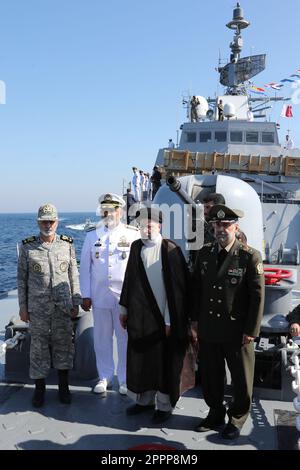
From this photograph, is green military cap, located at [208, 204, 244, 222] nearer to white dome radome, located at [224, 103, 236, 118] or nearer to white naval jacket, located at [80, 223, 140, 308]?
white naval jacket, located at [80, 223, 140, 308]

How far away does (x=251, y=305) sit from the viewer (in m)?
2.55

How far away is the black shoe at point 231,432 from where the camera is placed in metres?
2.66

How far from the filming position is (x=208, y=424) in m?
2.79

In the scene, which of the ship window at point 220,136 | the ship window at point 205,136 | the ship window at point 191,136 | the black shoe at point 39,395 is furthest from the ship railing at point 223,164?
the black shoe at point 39,395

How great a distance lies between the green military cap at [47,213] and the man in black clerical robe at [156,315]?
62 cm

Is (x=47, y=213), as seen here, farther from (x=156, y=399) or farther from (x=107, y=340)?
(x=156, y=399)

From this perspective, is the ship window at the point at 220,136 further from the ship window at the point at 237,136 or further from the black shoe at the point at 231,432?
the black shoe at the point at 231,432

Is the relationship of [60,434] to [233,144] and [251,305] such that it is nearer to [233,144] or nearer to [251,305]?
[251,305]

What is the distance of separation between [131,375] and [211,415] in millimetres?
589

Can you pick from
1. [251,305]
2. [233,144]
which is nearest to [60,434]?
[251,305]

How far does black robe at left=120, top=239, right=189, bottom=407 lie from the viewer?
9.33 ft

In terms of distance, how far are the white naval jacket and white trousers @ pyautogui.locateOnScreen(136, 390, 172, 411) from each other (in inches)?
27.6

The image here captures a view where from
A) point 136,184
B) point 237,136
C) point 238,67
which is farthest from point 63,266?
point 238,67

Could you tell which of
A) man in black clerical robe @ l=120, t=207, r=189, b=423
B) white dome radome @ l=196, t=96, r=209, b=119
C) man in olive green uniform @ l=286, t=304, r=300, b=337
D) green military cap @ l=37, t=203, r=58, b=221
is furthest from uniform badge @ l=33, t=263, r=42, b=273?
white dome radome @ l=196, t=96, r=209, b=119
